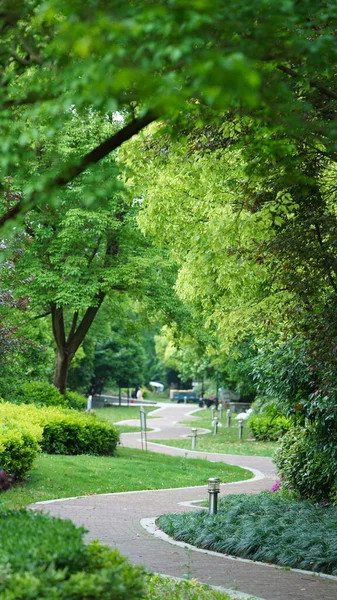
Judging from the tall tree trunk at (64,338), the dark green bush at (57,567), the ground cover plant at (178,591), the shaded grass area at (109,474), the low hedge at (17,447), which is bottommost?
the shaded grass area at (109,474)

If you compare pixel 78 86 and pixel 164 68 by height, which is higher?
pixel 164 68

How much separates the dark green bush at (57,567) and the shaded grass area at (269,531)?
4.54 metres

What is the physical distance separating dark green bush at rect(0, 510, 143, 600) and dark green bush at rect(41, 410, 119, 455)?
13776mm

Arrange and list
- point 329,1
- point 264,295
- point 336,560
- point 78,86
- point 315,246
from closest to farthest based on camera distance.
A: point 78,86, point 329,1, point 336,560, point 315,246, point 264,295

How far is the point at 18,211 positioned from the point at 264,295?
9.78 meters

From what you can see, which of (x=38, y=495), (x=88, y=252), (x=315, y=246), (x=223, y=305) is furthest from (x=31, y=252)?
(x=315, y=246)

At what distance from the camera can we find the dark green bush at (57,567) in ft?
14.5

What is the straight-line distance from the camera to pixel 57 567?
188 inches

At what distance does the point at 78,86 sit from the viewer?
4469 millimetres

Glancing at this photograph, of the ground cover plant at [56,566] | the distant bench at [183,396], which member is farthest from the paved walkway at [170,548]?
the distant bench at [183,396]

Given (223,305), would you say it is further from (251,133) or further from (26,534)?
(26,534)

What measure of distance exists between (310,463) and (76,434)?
846cm

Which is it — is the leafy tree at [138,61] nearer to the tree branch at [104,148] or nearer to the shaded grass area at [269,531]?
the tree branch at [104,148]

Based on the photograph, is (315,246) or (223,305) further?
(223,305)
